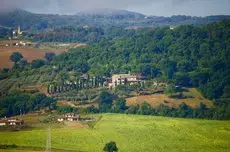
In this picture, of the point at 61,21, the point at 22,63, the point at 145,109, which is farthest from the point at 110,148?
the point at 61,21

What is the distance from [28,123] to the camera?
23328 millimetres

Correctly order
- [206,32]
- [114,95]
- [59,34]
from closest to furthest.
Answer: [114,95] → [206,32] → [59,34]

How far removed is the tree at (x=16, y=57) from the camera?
37006 mm

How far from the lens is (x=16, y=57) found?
37.3 meters

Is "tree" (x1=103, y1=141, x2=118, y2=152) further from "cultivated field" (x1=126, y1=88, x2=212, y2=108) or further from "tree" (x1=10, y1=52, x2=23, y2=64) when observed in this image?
"tree" (x1=10, y1=52, x2=23, y2=64)

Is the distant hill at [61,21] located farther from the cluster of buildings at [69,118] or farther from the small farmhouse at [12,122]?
the small farmhouse at [12,122]

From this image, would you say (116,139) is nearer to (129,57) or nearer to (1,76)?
(1,76)

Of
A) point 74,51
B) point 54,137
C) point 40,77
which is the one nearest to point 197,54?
point 74,51

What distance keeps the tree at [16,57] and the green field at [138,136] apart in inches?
539

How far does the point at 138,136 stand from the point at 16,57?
17.9 metres

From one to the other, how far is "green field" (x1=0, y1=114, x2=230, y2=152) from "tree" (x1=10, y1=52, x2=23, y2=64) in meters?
13.7

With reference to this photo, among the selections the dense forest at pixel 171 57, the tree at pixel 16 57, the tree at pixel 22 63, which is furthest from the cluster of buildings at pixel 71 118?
the tree at pixel 16 57

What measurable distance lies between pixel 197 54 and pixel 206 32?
3385mm

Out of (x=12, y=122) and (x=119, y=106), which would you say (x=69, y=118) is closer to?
(x=12, y=122)
